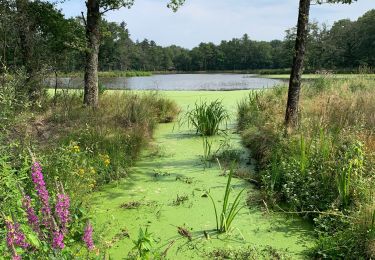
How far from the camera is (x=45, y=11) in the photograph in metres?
9.07

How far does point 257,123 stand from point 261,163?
5.73ft

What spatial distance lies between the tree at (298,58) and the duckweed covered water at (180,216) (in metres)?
1.57

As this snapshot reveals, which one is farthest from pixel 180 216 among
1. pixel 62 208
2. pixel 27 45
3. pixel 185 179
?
pixel 27 45

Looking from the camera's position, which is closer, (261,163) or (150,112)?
(261,163)

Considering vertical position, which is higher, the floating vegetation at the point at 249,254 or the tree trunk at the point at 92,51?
the tree trunk at the point at 92,51

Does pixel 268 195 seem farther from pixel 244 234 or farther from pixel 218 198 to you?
pixel 244 234

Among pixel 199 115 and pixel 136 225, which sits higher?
pixel 199 115

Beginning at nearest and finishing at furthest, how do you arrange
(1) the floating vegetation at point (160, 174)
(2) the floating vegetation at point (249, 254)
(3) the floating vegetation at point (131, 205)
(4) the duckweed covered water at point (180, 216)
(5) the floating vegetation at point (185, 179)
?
(2) the floating vegetation at point (249, 254)
(4) the duckweed covered water at point (180, 216)
(3) the floating vegetation at point (131, 205)
(5) the floating vegetation at point (185, 179)
(1) the floating vegetation at point (160, 174)

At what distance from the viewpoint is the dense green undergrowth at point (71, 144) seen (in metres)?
2.96

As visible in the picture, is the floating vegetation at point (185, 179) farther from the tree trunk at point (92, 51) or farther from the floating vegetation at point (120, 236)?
the tree trunk at point (92, 51)

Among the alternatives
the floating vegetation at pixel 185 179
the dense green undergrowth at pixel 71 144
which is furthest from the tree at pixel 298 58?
the dense green undergrowth at pixel 71 144

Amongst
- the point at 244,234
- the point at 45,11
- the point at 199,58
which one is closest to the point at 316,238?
the point at 244,234

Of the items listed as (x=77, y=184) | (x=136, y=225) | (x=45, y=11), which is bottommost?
(x=136, y=225)

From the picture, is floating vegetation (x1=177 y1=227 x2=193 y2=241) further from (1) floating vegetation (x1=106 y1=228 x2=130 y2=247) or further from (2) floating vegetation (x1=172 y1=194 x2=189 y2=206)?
(2) floating vegetation (x1=172 y1=194 x2=189 y2=206)
